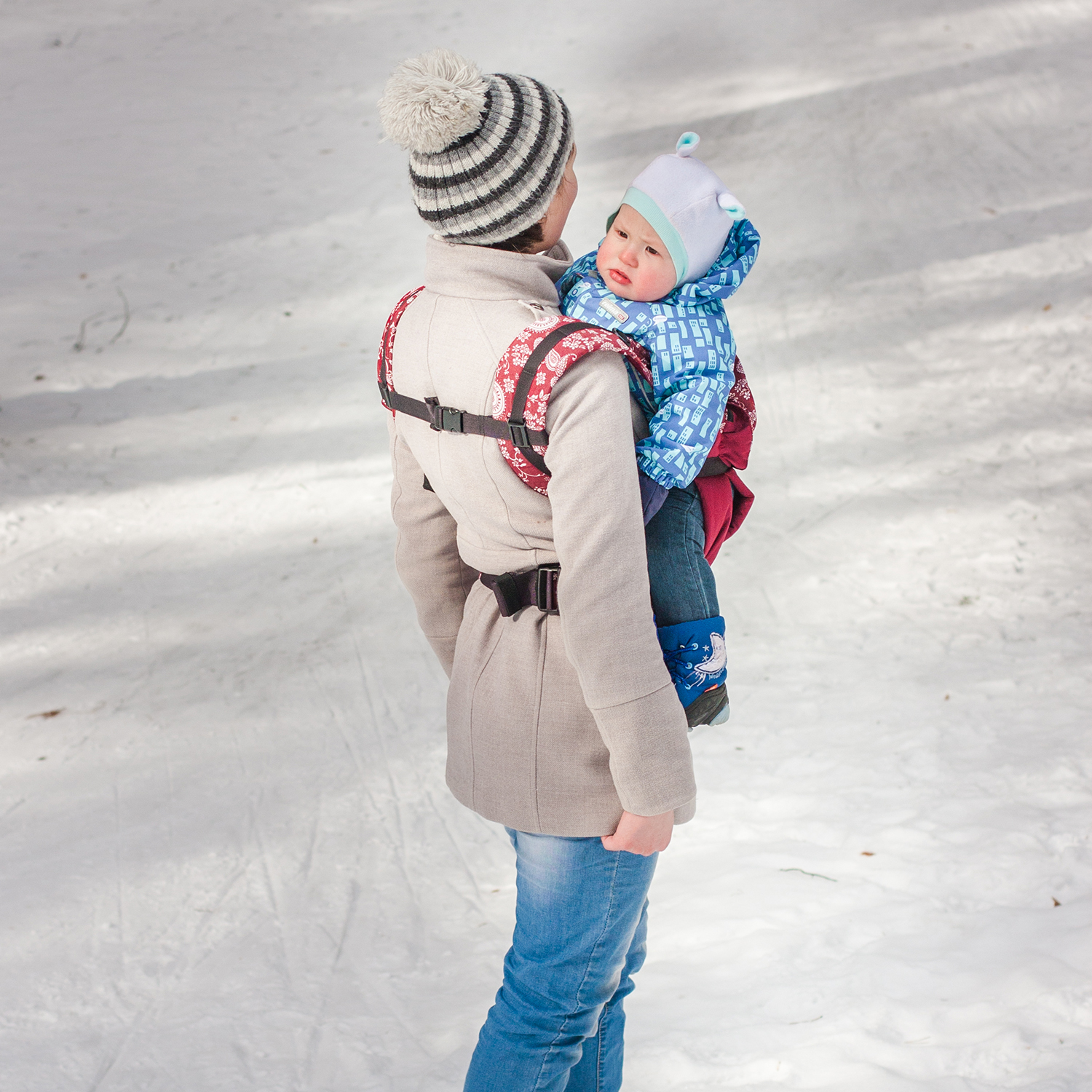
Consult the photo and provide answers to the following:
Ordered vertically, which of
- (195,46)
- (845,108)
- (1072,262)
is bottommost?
(1072,262)

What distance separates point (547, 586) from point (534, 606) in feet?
0.16

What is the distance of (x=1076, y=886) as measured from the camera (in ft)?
8.46

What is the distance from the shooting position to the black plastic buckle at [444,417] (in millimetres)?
1290

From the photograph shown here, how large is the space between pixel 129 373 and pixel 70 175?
227 cm

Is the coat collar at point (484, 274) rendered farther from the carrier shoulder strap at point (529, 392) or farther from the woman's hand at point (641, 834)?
the woman's hand at point (641, 834)

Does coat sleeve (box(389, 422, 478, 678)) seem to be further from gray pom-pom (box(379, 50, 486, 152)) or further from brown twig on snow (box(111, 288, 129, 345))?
brown twig on snow (box(111, 288, 129, 345))

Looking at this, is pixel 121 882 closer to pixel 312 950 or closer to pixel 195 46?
pixel 312 950

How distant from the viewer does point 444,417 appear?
130 cm


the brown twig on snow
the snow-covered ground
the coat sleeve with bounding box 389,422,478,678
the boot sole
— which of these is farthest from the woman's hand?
the brown twig on snow

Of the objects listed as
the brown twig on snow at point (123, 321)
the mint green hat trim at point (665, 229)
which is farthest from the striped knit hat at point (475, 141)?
the brown twig on snow at point (123, 321)

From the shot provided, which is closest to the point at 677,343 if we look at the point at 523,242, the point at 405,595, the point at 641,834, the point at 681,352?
the point at 681,352

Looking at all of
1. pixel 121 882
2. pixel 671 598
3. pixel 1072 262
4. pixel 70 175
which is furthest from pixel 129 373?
pixel 1072 262

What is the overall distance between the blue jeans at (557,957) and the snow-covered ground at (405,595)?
859 mm

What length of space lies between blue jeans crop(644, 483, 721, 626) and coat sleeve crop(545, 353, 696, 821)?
0.15m
